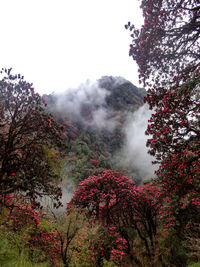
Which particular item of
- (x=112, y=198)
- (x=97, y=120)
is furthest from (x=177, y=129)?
(x=97, y=120)

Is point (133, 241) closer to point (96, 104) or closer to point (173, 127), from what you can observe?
point (173, 127)

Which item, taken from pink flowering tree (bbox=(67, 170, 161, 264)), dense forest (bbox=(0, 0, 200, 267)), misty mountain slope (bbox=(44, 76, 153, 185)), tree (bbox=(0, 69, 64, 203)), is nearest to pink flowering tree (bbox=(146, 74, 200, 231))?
dense forest (bbox=(0, 0, 200, 267))

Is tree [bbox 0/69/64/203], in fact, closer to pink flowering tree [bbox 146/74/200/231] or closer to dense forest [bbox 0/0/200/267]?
dense forest [bbox 0/0/200/267]

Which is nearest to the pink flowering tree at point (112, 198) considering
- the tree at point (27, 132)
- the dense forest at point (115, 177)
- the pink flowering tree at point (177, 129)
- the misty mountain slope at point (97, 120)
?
the dense forest at point (115, 177)

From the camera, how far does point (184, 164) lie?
410cm

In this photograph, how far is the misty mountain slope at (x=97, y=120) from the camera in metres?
33.0

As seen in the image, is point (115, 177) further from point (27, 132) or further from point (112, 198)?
point (27, 132)

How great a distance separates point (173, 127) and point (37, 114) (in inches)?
173

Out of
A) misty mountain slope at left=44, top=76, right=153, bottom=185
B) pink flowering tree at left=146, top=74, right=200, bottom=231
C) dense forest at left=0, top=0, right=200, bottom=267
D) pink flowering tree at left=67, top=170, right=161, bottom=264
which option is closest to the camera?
pink flowering tree at left=146, top=74, right=200, bottom=231

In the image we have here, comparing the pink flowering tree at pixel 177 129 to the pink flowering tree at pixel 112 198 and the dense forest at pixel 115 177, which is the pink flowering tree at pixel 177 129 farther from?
the pink flowering tree at pixel 112 198

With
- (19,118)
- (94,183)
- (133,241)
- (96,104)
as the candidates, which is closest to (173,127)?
(19,118)

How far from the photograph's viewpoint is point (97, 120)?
163ft

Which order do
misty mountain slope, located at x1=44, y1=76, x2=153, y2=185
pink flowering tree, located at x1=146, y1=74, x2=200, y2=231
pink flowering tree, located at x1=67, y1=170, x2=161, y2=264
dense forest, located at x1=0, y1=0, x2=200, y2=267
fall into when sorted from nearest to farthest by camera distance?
pink flowering tree, located at x1=146, y1=74, x2=200, y2=231, dense forest, located at x1=0, y1=0, x2=200, y2=267, pink flowering tree, located at x1=67, y1=170, x2=161, y2=264, misty mountain slope, located at x1=44, y1=76, x2=153, y2=185

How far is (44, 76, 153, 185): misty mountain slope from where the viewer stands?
33.0 m
